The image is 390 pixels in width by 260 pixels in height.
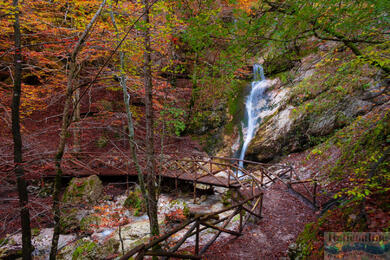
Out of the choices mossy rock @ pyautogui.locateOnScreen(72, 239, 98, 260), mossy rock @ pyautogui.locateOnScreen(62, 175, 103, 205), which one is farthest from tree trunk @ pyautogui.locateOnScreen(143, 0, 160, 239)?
mossy rock @ pyautogui.locateOnScreen(62, 175, 103, 205)

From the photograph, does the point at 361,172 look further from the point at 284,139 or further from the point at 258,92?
the point at 258,92

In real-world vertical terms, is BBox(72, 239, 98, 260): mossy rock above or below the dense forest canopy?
below

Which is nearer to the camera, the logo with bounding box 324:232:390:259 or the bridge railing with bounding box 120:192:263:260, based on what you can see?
the logo with bounding box 324:232:390:259

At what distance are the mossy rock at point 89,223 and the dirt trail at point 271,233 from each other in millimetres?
5276

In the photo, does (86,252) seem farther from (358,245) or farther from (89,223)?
(358,245)

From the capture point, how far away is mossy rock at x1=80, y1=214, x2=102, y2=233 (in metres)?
7.10

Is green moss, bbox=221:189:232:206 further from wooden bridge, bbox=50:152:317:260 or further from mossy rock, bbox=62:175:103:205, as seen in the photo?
mossy rock, bbox=62:175:103:205

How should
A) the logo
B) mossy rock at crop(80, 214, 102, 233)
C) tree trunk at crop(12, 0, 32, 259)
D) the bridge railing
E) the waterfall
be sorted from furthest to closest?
the waterfall, mossy rock at crop(80, 214, 102, 233), tree trunk at crop(12, 0, 32, 259), the bridge railing, the logo

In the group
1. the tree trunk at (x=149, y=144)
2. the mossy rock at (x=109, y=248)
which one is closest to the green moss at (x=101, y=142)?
the mossy rock at (x=109, y=248)

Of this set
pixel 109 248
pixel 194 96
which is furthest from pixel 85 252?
pixel 194 96

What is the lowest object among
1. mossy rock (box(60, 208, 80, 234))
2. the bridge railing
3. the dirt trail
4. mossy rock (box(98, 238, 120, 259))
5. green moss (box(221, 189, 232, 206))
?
mossy rock (box(60, 208, 80, 234))

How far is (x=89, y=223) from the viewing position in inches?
289

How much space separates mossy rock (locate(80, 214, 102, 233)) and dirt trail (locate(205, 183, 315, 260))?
528 centimetres

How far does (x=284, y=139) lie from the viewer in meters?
11.3
